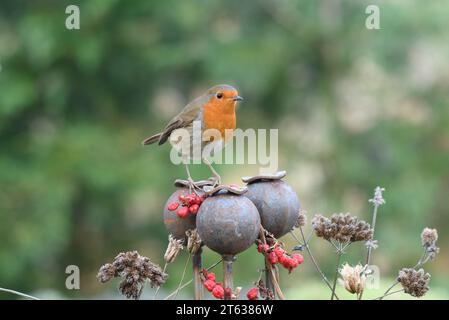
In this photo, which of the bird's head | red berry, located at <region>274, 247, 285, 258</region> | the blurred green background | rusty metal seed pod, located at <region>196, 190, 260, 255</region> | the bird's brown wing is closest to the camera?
rusty metal seed pod, located at <region>196, 190, 260, 255</region>

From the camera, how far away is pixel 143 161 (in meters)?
5.38

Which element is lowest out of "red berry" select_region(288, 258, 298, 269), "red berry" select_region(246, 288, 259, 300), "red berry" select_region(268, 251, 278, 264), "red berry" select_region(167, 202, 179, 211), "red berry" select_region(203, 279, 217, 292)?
"red berry" select_region(246, 288, 259, 300)

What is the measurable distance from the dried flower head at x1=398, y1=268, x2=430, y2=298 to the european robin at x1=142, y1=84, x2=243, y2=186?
36.1 inches

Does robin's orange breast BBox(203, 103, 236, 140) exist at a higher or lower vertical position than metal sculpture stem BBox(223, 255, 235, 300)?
higher

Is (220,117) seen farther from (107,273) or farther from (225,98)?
(107,273)

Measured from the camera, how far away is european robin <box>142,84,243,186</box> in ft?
7.61

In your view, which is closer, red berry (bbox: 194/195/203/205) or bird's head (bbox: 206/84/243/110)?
red berry (bbox: 194/195/203/205)

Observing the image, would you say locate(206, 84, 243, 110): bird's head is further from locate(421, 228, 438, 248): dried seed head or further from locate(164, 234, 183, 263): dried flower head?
locate(421, 228, 438, 248): dried seed head

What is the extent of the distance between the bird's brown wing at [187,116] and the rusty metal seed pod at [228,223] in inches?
33.9

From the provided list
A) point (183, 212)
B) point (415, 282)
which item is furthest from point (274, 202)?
point (415, 282)

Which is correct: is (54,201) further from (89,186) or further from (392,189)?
(392,189)

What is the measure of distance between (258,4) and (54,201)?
2407 millimetres

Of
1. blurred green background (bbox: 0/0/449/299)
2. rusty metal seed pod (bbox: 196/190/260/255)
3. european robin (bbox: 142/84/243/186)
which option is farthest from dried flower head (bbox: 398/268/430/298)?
blurred green background (bbox: 0/0/449/299)

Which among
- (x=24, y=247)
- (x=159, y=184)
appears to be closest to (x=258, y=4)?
(x=159, y=184)
